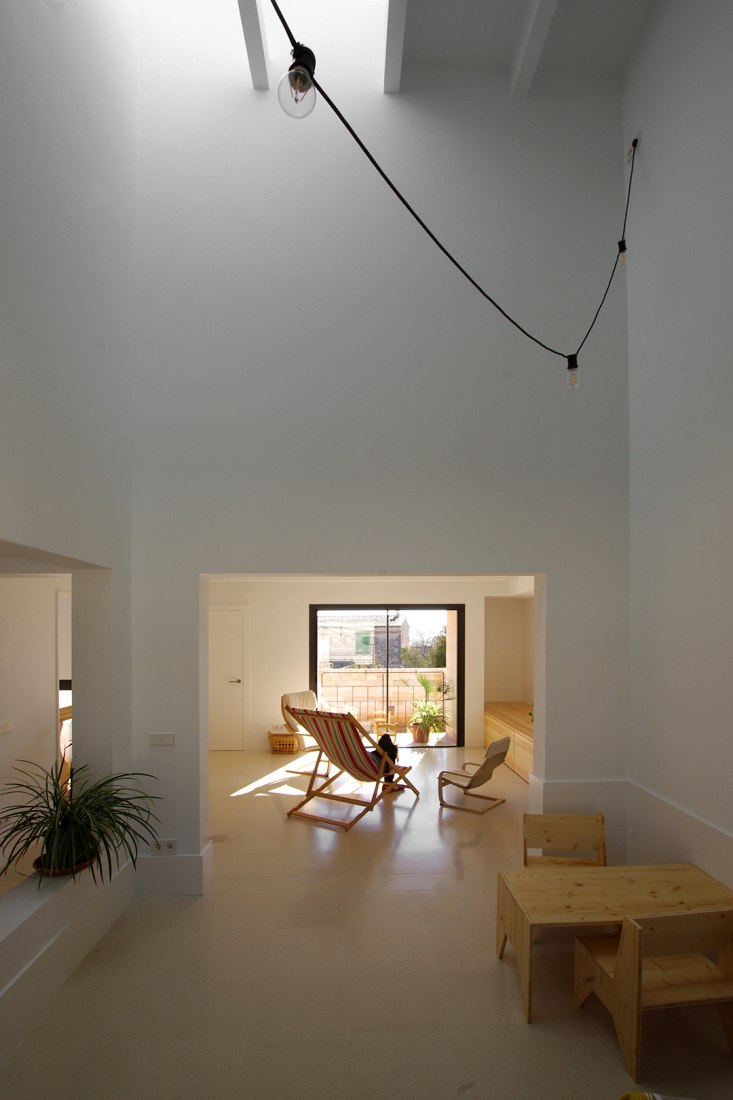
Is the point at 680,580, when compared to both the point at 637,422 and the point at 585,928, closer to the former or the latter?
the point at 637,422

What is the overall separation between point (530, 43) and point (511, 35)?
270 millimetres

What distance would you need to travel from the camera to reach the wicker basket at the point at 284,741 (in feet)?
27.6

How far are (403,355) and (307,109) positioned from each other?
253 centimetres

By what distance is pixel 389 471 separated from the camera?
15.1 feet

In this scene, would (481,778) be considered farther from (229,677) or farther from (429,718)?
(229,677)

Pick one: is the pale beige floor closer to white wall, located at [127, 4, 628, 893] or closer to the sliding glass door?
white wall, located at [127, 4, 628, 893]

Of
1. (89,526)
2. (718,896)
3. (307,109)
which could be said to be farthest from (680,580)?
(89,526)

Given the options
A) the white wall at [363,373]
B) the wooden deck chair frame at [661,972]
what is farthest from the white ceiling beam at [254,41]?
the wooden deck chair frame at [661,972]

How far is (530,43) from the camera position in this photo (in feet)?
14.7

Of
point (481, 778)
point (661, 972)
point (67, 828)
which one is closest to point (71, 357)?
point (67, 828)

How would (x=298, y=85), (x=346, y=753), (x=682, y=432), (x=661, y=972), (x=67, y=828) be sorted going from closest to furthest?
1. (x=298, y=85)
2. (x=661, y=972)
3. (x=67, y=828)
4. (x=682, y=432)
5. (x=346, y=753)

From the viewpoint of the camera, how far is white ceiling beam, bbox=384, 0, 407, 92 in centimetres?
427

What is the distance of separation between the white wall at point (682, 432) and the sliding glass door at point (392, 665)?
470 cm

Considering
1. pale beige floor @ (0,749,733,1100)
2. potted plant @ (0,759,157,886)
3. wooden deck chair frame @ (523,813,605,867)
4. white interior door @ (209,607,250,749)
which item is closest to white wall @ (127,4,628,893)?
wooden deck chair frame @ (523,813,605,867)
